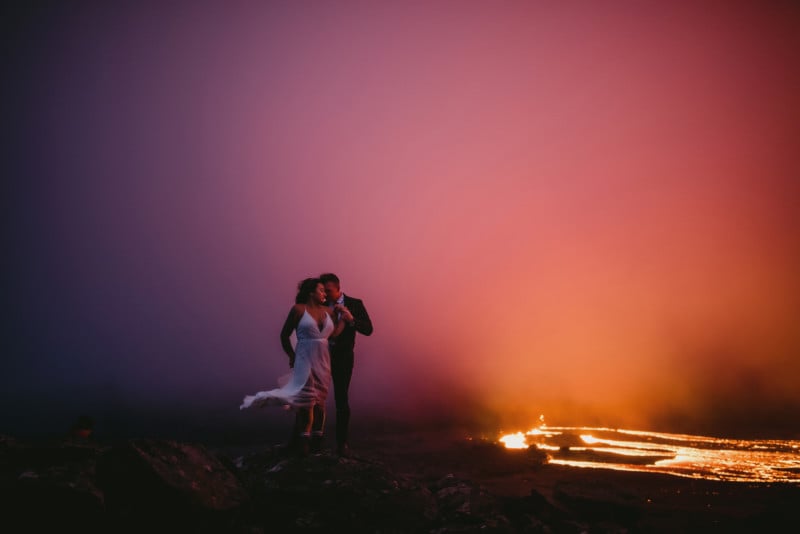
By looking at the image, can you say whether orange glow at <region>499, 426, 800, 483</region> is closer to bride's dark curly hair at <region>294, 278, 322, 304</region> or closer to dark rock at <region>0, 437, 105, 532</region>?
bride's dark curly hair at <region>294, 278, 322, 304</region>

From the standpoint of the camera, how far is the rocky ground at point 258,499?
4750 mm

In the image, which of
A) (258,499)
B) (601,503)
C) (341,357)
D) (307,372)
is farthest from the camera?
(601,503)

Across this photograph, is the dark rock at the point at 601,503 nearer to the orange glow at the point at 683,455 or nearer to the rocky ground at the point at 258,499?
the rocky ground at the point at 258,499

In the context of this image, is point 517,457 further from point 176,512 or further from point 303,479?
point 176,512

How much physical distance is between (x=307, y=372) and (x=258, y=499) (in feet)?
7.36

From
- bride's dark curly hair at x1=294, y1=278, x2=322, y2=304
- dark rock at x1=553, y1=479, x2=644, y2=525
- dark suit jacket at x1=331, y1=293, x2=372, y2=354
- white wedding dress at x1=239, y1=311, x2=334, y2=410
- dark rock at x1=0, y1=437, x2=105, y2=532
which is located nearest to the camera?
dark rock at x1=0, y1=437, x2=105, y2=532

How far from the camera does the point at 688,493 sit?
17.0m

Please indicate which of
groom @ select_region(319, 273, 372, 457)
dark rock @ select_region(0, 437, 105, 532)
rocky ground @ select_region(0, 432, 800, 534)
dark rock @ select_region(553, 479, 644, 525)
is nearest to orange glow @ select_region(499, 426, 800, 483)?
rocky ground @ select_region(0, 432, 800, 534)

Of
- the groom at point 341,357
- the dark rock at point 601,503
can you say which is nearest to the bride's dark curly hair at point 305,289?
the groom at point 341,357

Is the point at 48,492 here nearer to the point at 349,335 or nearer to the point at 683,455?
the point at 349,335

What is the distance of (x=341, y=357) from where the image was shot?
27.0 ft

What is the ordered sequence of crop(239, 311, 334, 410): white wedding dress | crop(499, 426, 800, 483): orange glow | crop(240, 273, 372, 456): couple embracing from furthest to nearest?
crop(499, 426, 800, 483): orange glow
crop(240, 273, 372, 456): couple embracing
crop(239, 311, 334, 410): white wedding dress

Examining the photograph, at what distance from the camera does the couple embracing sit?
24.4 feet

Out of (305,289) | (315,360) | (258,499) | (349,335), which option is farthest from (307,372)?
(258,499)
